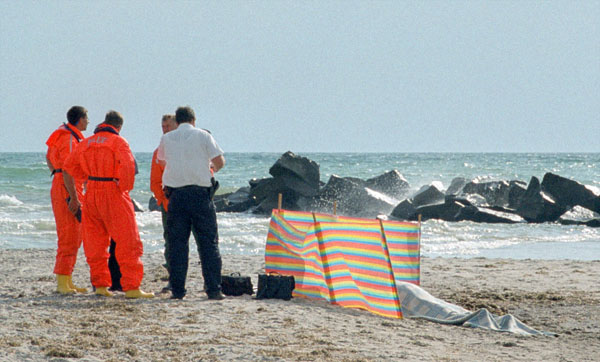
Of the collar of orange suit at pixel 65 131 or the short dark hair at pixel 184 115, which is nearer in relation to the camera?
the short dark hair at pixel 184 115

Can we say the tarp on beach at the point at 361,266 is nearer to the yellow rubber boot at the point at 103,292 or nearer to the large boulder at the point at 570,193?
the yellow rubber boot at the point at 103,292

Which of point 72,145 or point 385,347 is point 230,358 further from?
point 72,145

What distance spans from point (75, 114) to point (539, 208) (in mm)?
16204

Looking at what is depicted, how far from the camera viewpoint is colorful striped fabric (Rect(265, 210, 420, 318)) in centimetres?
683

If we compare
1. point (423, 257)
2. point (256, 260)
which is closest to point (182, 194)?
point (256, 260)

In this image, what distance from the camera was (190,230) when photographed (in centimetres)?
691

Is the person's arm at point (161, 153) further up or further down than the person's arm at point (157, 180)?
further up

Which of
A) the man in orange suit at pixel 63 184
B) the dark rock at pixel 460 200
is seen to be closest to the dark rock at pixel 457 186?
the dark rock at pixel 460 200

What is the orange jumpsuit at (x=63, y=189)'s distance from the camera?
7066mm

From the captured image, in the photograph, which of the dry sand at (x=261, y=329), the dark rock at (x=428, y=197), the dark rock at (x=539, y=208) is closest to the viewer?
the dry sand at (x=261, y=329)

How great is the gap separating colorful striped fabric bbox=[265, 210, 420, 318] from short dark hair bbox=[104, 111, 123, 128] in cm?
183

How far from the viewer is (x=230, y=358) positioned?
4.87m

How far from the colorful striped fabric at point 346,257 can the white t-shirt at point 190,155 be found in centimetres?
107

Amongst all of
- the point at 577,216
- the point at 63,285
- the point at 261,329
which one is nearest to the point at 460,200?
the point at 577,216
